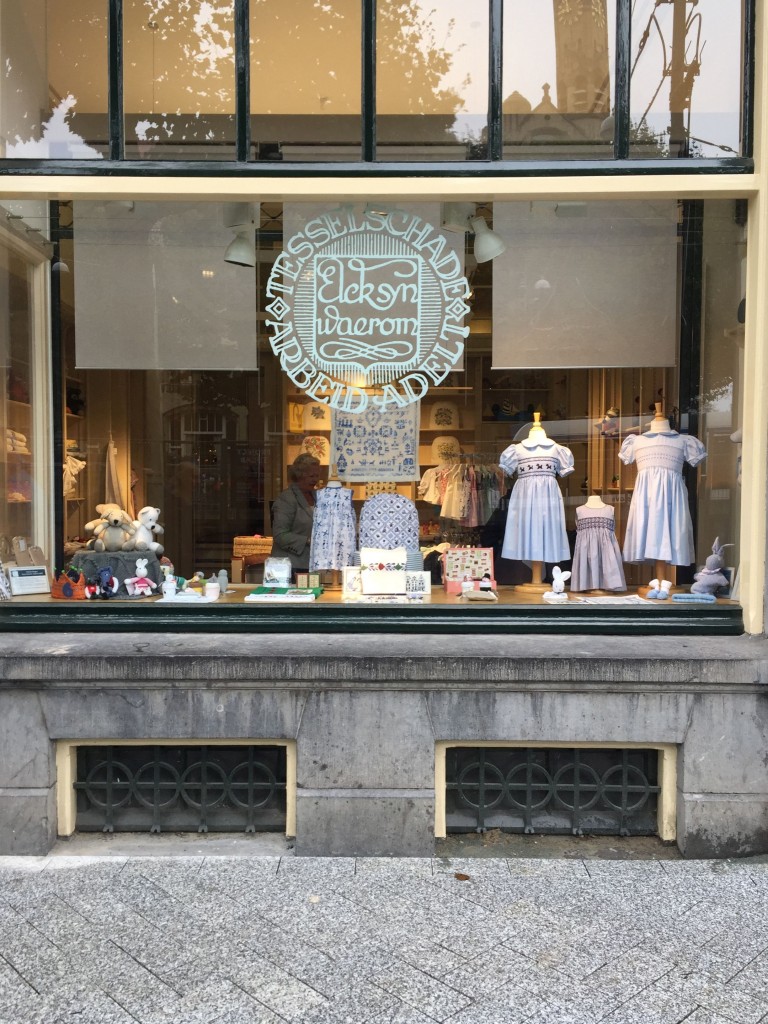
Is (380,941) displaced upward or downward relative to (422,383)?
downward

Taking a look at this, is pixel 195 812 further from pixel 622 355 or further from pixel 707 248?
pixel 707 248

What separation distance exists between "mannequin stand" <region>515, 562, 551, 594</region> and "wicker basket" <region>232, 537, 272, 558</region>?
1851 millimetres

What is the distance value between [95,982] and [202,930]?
0.49 meters

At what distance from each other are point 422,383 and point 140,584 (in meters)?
→ 2.26

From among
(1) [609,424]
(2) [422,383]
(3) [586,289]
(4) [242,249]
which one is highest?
(4) [242,249]

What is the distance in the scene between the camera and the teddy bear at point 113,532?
5.22m

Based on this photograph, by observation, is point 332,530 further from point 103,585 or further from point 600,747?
point 600,747

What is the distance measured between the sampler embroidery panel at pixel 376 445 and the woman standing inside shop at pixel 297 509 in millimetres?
223

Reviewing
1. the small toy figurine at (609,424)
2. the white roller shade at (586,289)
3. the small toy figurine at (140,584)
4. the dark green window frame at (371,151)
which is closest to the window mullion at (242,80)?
the dark green window frame at (371,151)

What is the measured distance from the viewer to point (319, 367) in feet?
16.8

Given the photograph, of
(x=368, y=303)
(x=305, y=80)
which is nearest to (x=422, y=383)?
(x=368, y=303)

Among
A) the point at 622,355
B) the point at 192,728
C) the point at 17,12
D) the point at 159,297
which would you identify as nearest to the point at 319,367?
the point at 159,297

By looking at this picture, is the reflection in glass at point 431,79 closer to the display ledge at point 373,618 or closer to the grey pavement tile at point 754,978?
the display ledge at point 373,618

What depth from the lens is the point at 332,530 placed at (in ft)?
18.5
